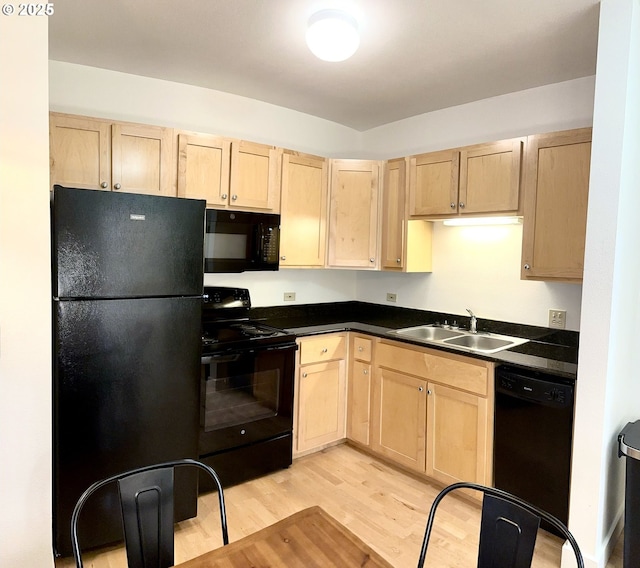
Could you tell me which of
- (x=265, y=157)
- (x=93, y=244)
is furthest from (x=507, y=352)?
(x=93, y=244)

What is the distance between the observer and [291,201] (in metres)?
3.14

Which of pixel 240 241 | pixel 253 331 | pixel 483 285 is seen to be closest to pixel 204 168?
pixel 240 241

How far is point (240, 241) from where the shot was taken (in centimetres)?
284

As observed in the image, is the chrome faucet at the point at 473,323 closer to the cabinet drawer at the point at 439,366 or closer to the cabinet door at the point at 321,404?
the cabinet drawer at the point at 439,366

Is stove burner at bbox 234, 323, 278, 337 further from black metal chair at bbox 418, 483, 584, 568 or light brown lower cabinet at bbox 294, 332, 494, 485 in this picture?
black metal chair at bbox 418, 483, 584, 568

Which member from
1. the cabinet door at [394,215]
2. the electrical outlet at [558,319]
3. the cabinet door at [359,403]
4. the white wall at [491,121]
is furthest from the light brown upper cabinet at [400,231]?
the electrical outlet at [558,319]

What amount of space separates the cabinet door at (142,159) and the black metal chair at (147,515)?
1792mm

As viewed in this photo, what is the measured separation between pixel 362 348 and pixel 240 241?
115 cm

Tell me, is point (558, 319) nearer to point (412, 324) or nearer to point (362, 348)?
point (412, 324)

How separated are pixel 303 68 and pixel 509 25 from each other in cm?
115

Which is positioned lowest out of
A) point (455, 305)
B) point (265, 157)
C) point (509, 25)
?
point (455, 305)

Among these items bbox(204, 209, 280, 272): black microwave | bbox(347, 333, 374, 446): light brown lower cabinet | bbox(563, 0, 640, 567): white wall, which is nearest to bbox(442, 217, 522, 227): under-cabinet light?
bbox(563, 0, 640, 567): white wall

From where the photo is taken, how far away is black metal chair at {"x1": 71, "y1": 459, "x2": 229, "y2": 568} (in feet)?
3.94

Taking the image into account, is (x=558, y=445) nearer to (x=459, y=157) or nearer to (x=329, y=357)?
(x=329, y=357)
